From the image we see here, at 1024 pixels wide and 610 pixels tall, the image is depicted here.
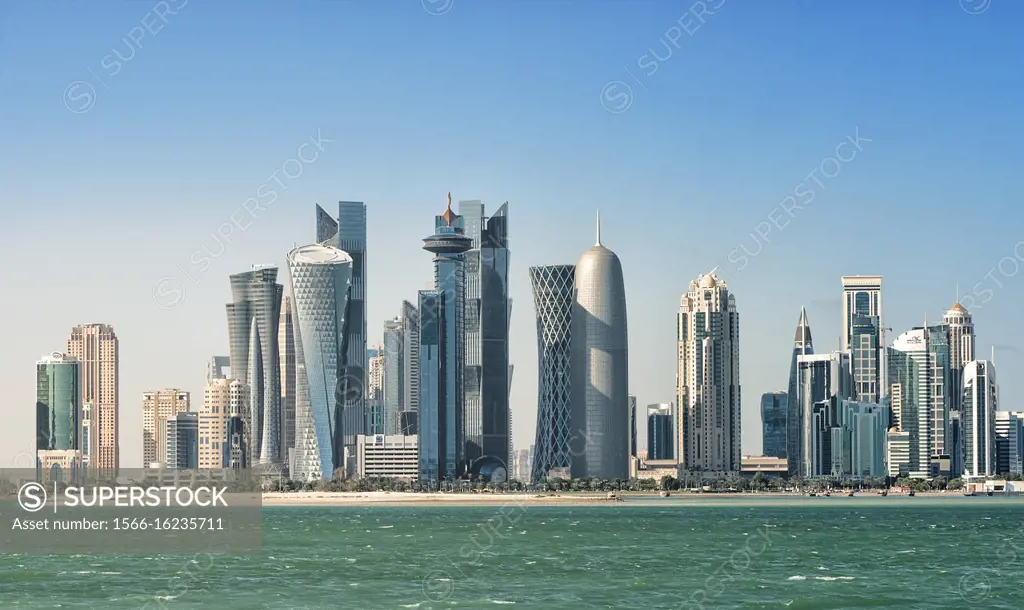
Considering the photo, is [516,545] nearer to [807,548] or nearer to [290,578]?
[807,548]

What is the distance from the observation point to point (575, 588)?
4070 inches

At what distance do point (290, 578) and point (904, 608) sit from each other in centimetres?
4478

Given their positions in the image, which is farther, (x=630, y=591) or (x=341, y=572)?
(x=341, y=572)

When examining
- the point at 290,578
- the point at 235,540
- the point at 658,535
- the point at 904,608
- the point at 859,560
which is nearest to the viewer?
the point at 904,608

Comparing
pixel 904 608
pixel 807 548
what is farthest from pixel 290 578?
pixel 807 548

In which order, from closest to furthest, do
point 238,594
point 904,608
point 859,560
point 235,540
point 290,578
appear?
point 904,608 < point 238,594 < point 290,578 < point 859,560 < point 235,540

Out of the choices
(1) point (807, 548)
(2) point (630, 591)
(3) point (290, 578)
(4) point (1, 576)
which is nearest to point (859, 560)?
(1) point (807, 548)

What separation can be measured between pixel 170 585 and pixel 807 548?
2681 inches

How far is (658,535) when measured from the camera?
177375 mm

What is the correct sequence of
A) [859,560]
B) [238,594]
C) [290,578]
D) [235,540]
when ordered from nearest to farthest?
[238,594]
[290,578]
[859,560]
[235,540]

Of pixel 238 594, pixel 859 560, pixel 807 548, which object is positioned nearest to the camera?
pixel 238 594

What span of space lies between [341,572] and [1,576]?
83.4 ft

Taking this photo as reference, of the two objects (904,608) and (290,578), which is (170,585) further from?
(904,608)

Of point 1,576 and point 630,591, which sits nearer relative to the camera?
point 630,591
